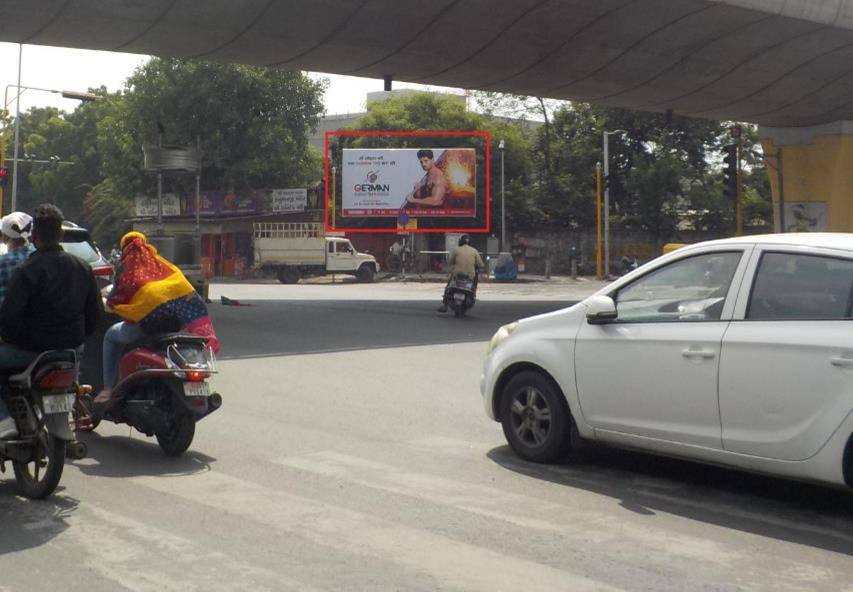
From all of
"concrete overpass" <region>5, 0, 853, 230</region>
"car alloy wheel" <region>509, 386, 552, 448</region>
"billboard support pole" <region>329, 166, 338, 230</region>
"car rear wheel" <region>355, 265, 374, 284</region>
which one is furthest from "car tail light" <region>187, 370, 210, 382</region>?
"billboard support pole" <region>329, 166, 338, 230</region>

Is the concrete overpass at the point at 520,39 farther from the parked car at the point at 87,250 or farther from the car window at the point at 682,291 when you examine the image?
the car window at the point at 682,291

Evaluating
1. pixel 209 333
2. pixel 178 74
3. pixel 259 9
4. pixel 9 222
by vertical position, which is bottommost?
pixel 209 333

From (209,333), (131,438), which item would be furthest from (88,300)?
(131,438)

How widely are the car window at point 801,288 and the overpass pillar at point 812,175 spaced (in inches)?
1181

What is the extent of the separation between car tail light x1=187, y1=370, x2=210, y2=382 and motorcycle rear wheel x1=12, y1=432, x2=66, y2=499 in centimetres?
116

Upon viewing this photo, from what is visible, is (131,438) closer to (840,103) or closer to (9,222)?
(9,222)

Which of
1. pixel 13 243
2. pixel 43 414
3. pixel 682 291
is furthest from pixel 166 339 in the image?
pixel 682 291

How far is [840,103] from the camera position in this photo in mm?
31109

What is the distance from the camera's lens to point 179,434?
283 inches

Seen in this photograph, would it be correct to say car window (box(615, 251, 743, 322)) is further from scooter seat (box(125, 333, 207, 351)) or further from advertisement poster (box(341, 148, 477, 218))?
advertisement poster (box(341, 148, 477, 218))

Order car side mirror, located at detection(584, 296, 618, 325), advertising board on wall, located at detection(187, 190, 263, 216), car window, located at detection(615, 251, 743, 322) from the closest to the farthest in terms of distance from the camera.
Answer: car window, located at detection(615, 251, 743, 322) < car side mirror, located at detection(584, 296, 618, 325) < advertising board on wall, located at detection(187, 190, 263, 216)

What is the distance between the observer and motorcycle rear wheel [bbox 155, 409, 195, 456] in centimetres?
716

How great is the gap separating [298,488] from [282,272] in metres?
42.2

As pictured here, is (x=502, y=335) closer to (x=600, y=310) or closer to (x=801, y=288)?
(x=600, y=310)
